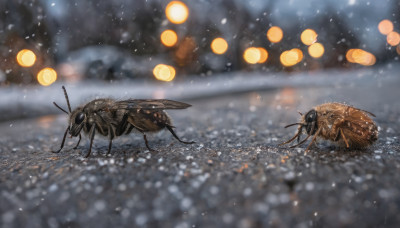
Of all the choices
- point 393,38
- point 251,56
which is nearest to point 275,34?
point 393,38

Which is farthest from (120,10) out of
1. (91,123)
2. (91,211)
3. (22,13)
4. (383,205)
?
(383,205)

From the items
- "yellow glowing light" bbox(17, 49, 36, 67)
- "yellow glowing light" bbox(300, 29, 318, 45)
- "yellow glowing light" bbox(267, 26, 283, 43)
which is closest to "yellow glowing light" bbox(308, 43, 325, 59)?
"yellow glowing light" bbox(267, 26, 283, 43)

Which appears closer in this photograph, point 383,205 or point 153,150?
point 383,205

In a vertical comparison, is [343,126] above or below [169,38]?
below

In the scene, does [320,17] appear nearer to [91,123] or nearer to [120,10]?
[120,10]

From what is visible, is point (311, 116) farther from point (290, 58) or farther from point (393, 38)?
point (290, 58)

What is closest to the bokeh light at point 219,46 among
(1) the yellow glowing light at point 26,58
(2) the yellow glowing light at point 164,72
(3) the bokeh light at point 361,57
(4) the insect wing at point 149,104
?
(2) the yellow glowing light at point 164,72
